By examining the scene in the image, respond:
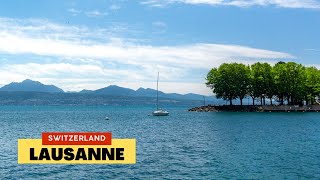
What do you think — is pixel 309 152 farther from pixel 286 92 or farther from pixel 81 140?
pixel 286 92

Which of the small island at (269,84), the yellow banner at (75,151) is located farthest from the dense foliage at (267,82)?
the yellow banner at (75,151)

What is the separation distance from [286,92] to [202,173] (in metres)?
157

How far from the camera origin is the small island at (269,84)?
18662cm

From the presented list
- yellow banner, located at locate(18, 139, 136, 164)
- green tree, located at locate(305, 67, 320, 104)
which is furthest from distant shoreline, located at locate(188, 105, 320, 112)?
yellow banner, located at locate(18, 139, 136, 164)

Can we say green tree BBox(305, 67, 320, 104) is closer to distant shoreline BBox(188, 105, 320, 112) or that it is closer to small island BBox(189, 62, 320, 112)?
small island BBox(189, 62, 320, 112)

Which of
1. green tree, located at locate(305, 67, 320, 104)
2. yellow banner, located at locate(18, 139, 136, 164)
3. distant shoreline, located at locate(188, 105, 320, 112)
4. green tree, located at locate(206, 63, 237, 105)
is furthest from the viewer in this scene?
green tree, located at locate(206, 63, 237, 105)

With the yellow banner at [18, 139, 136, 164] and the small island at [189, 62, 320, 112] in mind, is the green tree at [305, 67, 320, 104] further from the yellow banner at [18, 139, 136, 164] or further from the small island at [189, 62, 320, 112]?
the yellow banner at [18, 139, 136, 164]

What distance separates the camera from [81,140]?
3359cm

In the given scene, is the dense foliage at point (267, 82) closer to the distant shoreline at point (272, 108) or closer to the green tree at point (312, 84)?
the green tree at point (312, 84)

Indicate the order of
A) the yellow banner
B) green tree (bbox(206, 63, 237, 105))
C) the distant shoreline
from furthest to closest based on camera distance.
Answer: green tree (bbox(206, 63, 237, 105)) < the distant shoreline < the yellow banner

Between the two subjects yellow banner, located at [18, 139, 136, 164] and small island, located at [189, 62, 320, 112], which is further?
small island, located at [189, 62, 320, 112]

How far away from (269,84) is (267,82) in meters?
2.31

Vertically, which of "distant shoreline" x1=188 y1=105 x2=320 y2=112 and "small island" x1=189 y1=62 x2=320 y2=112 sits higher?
"small island" x1=189 y1=62 x2=320 y2=112

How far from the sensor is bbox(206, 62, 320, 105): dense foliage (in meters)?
187
